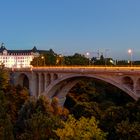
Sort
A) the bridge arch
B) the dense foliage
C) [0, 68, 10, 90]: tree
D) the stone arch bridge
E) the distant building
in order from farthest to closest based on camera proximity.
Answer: the distant building → [0, 68, 10, 90]: tree → the bridge arch → the stone arch bridge → the dense foliage

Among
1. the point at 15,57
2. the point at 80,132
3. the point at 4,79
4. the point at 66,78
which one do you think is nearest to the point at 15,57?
the point at 15,57

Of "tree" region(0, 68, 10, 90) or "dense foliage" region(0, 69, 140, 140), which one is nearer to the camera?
"dense foliage" region(0, 69, 140, 140)

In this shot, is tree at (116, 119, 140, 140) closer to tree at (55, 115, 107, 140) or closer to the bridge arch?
tree at (55, 115, 107, 140)

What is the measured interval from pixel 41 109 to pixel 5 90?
22460 mm

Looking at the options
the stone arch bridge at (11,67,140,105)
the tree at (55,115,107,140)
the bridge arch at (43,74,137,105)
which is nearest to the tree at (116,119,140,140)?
the tree at (55,115,107,140)

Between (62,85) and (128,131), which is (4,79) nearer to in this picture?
(62,85)

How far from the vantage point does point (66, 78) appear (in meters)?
64.9

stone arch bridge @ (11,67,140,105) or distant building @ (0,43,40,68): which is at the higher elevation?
distant building @ (0,43,40,68)

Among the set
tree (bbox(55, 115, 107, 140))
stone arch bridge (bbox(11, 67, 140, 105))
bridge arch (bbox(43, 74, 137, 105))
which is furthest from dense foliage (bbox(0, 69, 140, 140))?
bridge arch (bbox(43, 74, 137, 105))

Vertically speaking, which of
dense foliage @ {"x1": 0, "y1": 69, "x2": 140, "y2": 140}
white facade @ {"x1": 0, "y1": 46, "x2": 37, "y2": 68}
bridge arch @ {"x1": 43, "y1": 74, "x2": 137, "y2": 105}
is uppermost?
white facade @ {"x1": 0, "y1": 46, "x2": 37, "y2": 68}

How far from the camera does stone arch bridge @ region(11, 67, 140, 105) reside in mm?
49656

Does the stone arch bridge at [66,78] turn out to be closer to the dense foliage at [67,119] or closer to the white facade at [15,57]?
the dense foliage at [67,119]

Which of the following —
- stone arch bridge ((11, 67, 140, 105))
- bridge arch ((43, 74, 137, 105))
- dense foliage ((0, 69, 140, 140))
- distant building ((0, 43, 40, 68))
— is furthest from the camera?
distant building ((0, 43, 40, 68))

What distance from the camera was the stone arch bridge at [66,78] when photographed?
163 feet
